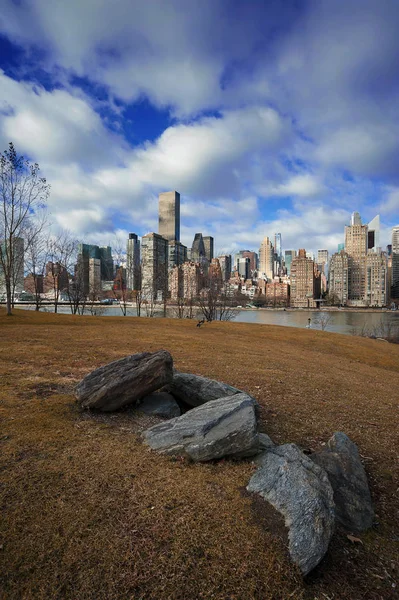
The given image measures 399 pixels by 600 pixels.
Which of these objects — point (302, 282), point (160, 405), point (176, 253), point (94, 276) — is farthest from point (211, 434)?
point (302, 282)

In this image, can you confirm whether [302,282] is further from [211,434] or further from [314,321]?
[211,434]

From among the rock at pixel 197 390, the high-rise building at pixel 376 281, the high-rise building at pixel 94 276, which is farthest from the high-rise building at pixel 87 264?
the high-rise building at pixel 376 281

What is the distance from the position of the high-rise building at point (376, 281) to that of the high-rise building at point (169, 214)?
272 ft

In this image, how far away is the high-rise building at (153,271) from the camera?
38688mm

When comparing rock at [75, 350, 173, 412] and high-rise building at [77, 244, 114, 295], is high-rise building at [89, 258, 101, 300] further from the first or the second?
rock at [75, 350, 173, 412]

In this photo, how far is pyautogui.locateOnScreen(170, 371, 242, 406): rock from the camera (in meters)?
5.64

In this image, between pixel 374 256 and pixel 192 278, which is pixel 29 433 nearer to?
pixel 192 278

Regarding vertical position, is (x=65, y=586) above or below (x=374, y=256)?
below

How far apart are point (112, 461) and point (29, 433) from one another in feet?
4.41

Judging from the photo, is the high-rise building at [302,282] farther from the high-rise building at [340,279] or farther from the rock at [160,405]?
the rock at [160,405]

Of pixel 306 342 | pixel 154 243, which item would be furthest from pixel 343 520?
pixel 154 243

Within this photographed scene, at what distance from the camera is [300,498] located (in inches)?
117

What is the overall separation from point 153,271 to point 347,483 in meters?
38.9

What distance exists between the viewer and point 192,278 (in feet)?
135
